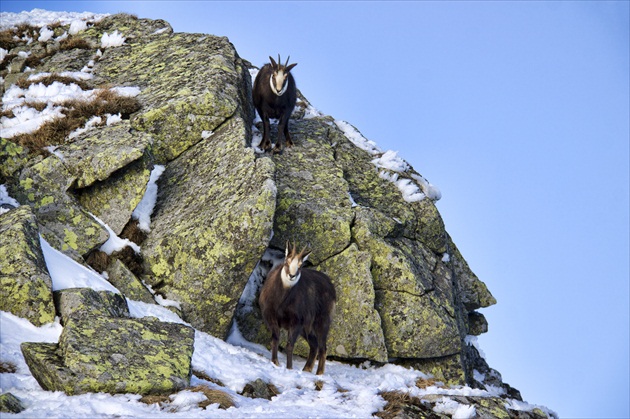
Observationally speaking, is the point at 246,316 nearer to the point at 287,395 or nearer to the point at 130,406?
the point at 287,395

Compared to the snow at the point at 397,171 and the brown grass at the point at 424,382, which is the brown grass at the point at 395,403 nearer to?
the brown grass at the point at 424,382

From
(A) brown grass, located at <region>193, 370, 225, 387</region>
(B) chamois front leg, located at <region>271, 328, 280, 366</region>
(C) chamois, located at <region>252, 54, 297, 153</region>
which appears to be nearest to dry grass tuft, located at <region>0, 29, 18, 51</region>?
(C) chamois, located at <region>252, 54, 297, 153</region>

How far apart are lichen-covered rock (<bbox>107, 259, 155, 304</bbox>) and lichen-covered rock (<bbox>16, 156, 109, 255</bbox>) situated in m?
0.87

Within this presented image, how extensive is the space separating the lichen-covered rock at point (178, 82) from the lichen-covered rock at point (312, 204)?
8.57 ft

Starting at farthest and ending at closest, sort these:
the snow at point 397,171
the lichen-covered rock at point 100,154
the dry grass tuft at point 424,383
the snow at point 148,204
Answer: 1. the snow at point 397,171
2. the snow at point 148,204
3. the lichen-covered rock at point 100,154
4. the dry grass tuft at point 424,383

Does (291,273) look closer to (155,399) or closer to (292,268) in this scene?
(292,268)

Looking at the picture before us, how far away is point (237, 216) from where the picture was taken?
17.1 metres

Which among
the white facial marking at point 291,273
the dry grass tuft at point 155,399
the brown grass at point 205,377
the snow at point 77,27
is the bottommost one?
the dry grass tuft at point 155,399

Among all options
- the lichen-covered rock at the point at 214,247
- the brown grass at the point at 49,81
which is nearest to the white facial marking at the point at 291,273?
the lichen-covered rock at the point at 214,247

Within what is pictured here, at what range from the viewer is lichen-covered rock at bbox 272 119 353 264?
18.8 metres

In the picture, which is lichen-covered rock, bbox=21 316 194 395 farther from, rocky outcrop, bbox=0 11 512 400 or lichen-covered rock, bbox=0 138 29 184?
lichen-covered rock, bbox=0 138 29 184

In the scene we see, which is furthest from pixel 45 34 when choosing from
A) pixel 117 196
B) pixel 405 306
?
pixel 405 306

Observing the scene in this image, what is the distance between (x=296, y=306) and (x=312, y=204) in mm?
4061

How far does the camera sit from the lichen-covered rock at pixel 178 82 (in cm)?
2027
